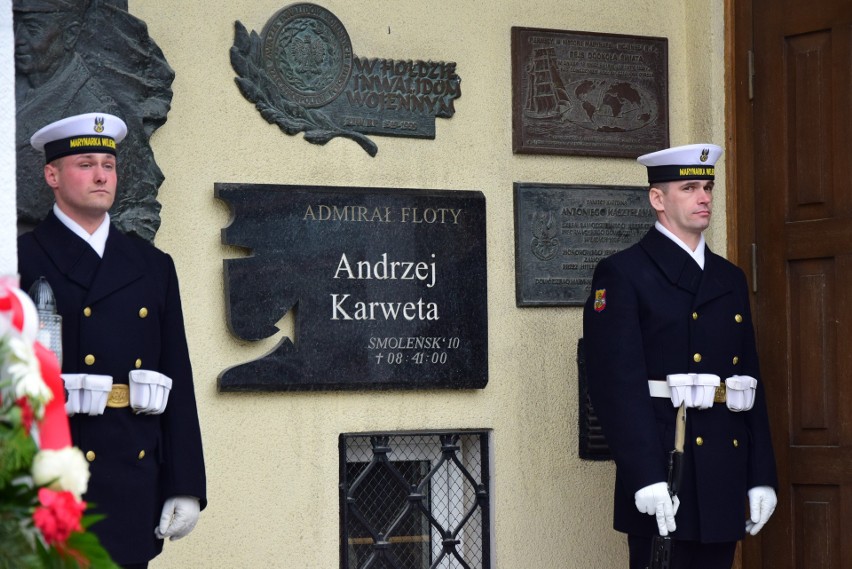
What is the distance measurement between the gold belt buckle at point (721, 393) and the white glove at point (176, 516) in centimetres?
175

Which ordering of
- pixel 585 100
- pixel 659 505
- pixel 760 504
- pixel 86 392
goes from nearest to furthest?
pixel 86 392 < pixel 659 505 < pixel 760 504 < pixel 585 100

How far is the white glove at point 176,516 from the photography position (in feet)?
14.4

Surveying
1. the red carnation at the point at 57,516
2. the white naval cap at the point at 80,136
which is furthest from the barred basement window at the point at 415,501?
the red carnation at the point at 57,516

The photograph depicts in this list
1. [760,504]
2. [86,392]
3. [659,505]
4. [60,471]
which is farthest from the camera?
[760,504]

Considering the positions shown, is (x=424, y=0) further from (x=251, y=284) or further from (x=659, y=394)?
(x=659, y=394)

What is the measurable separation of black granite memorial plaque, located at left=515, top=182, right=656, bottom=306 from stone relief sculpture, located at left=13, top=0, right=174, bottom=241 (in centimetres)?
150

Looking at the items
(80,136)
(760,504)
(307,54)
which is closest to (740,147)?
(760,504)

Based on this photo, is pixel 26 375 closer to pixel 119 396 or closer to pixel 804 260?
pixel 119 396

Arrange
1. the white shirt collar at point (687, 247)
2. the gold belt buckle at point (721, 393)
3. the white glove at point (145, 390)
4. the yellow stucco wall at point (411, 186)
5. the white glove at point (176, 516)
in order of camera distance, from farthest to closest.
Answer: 1. the yellow stucco wall at point (411, 186)
2. the white shirt collar at point (687, 247)
3. the gold belt buckle at point (721, 393)
4. the white glove at point (176, 516)
5. the white glove at point (145, 390)

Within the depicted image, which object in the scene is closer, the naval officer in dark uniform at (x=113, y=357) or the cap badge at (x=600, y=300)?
the naval officer in dark uniform at (x=113, y=357)

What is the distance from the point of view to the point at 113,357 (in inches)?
169

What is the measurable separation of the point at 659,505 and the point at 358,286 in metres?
1.52

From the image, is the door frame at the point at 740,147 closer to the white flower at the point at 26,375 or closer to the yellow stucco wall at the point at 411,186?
the yellow stucco wall at the point at 411,186

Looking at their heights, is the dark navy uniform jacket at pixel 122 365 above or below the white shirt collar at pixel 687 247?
below
